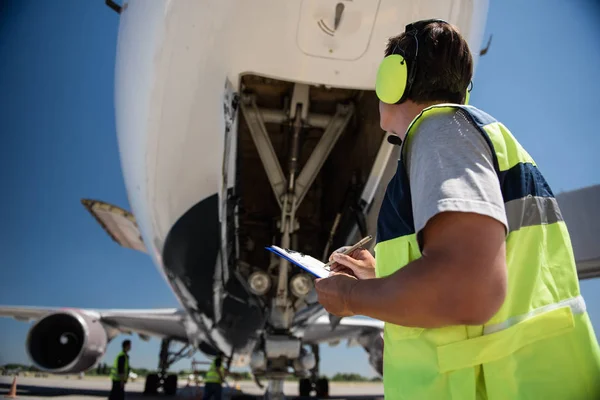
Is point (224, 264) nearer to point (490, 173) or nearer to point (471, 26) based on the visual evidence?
point (471, 26)

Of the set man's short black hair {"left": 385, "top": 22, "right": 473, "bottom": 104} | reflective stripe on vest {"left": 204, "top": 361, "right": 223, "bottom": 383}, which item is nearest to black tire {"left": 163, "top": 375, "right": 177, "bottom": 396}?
reflective stripe on vest {"left": 204, "top": 361, "right": 223, "bottom": 383}

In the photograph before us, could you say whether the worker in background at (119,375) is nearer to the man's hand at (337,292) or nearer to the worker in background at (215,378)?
the worker in background at (215,378)

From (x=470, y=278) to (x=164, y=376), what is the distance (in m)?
13.7

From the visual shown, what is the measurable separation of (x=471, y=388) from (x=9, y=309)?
39.4 ft

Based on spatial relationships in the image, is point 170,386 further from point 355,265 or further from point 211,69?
point 355,265

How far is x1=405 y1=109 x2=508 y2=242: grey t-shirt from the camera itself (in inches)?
24.5

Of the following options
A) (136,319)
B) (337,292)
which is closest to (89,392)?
(136,319)

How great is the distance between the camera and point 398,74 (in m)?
0.85

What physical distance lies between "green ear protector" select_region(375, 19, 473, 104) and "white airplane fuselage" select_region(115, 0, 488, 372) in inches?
60.3

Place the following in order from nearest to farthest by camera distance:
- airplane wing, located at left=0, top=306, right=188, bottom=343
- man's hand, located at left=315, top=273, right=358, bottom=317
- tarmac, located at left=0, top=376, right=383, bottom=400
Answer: man's hand, located at left=315, top=273, right=358, bottom=317 < airplane wing, located at left=0, top=306, right=188, bottom=343 < tarmac, located at left=0, top=376, right=383, bottom=400

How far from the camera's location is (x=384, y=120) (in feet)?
3.09

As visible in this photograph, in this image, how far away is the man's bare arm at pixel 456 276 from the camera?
23.9 inches

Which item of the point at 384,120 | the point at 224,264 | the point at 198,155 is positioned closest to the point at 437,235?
the point at 384,120

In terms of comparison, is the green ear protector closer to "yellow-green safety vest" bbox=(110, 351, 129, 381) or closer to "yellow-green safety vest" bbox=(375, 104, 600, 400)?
"yellow-green safety vest" bbox=(375, 104, 600, 400)
